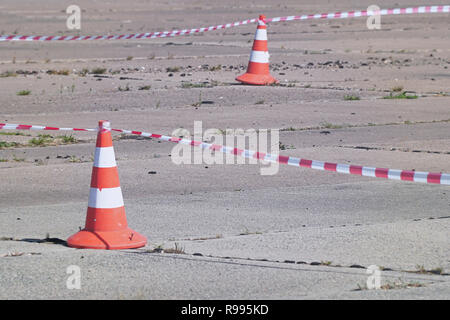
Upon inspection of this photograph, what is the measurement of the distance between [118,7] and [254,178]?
4334 cm

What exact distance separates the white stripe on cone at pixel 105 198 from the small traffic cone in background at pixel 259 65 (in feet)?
32.0

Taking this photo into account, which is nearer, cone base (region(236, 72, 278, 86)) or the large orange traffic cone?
the large orange traffic cone

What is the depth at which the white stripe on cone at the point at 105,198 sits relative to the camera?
7.82m

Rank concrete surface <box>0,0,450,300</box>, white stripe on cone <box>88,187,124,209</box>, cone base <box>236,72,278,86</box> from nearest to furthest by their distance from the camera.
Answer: concrete surface <box>0,0,450,300</box> → white stripe on cone <box>88,187,124,209</box> → cone base <box>236,72,278,86</box>

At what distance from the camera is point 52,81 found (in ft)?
59.7

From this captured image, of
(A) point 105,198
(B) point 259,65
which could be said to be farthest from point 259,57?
(A) point 105,198

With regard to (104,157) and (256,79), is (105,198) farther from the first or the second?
(256,79)

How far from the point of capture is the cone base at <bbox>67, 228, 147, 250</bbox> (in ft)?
25.0

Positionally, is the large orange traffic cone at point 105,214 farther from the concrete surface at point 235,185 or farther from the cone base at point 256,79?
the cone base at point 256,79

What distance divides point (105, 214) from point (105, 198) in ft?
0.45

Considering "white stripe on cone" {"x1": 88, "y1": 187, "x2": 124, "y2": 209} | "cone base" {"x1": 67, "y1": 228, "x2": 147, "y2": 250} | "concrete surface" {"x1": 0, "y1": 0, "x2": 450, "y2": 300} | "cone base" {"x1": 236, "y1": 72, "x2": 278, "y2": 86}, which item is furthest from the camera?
"cone base" {"x1": 236, "y1": 72, "x2": 278, "y2": 86}

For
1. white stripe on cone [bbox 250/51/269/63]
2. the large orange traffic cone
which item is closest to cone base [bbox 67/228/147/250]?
the large orange traffic cone

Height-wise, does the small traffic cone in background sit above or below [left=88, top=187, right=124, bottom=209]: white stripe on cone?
above

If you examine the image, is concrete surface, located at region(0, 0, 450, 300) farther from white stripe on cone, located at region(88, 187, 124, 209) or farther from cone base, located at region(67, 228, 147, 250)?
white stripe on cone, located at region(88, 187, 124, 209)
